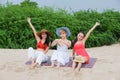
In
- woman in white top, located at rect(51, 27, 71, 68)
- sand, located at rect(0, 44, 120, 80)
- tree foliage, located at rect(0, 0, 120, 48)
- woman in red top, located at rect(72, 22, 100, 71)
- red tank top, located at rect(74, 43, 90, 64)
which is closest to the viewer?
sand, located at rect(0, 44, 120, 80)

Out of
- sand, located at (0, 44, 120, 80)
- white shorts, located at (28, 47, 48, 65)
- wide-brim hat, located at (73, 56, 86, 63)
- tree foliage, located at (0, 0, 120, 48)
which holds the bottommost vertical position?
sand, located at (0, 44, 120, 80)

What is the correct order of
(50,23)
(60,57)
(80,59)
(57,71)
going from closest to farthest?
(57,71) < (80,59) < (60,57) < (50,23)

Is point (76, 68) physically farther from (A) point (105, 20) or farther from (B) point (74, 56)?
(A) point (105, 20)

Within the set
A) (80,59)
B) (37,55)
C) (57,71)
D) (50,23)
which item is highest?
(50,23)

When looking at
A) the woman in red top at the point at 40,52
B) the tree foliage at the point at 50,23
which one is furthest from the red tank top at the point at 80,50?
the tree foliage at the point at 50,23

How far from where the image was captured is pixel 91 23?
14906 millimetres

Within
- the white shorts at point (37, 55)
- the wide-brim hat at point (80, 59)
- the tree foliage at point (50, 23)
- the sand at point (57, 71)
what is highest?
the tree foliage at point (50, 23)

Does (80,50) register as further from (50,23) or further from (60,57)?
(50,23)

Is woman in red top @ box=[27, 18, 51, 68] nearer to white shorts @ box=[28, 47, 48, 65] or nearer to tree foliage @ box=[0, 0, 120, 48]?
white shorts @ box=[28, 47, 48, 65]

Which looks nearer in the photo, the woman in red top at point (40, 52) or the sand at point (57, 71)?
the sand at point (57, 71)

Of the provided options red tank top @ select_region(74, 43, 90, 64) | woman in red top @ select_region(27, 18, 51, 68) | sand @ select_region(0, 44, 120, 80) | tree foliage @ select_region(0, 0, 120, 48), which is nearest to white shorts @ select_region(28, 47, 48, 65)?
woman in red top @ select_region(27, 18, 51, 68)

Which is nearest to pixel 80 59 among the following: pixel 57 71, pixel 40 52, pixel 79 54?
pixel 79 54

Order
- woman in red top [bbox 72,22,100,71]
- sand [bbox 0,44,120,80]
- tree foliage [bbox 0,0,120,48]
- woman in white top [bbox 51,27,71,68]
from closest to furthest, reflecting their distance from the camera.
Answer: sand [bbox 0,44,120,80] → woman in red top [bbox 72,22,100,71] → woman in white top [bbox 51,27,71,68] → tree foliage [bbox 0,0,120,48]

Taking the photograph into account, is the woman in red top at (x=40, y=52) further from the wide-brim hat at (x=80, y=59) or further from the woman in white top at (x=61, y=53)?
the wide-brim hat at (x=80, y=59)
